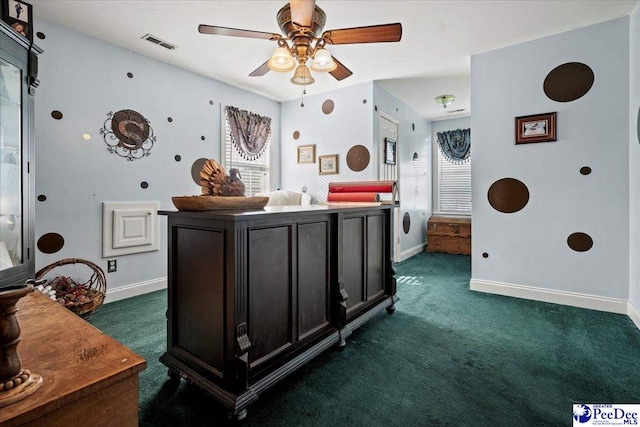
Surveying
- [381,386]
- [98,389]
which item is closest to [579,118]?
[381,386]

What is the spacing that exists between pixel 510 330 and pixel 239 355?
2099mm

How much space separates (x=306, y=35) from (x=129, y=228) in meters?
2.58

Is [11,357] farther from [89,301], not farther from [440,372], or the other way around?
[89,301]

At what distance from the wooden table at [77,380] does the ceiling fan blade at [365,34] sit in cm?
212

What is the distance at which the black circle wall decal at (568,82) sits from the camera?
2.83 m

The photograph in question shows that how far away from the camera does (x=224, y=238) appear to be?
1.38 metres

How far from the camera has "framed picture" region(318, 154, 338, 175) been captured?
14.9 feet

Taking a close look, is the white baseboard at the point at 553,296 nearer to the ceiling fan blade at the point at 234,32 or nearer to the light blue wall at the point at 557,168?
the light blue wall at the point at 557,168

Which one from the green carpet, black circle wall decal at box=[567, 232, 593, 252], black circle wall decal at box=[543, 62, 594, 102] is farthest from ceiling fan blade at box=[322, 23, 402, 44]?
black circle wall decal at box=[567, 232, 593, 252]

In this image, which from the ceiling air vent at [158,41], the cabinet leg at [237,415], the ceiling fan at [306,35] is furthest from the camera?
the ceiling air vent at [158,41]

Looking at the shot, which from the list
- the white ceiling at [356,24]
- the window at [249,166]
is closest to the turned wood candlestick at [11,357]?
the white ceiling at [356,24]

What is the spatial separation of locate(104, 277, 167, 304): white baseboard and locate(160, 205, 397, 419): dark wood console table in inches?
71.3

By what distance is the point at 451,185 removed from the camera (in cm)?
617

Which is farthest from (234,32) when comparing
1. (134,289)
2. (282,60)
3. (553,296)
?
(553,296)
